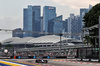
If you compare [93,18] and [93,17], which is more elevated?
[93,17]

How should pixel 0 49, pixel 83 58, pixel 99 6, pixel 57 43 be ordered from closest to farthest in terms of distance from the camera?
pixel 83 58 → pixel 0 49 → pixel 99 6 → pixel 57 43

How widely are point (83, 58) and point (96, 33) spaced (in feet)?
40.3

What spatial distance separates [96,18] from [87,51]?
15.8 metres

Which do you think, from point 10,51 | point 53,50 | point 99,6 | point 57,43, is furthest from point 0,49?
point 57,43

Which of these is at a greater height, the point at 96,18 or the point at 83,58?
the point at 96,18

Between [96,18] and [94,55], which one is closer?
[94,55]

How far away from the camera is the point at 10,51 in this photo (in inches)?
2382

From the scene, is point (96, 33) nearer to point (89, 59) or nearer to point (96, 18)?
point (96, 18)

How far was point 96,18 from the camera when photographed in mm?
58844

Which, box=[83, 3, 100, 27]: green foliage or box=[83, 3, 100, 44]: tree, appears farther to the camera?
box=[83, 3, 100, 27]: green foliage

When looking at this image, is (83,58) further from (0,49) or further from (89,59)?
(0,49)

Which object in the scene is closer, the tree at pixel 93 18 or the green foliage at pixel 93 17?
the tree at pixel 93 18

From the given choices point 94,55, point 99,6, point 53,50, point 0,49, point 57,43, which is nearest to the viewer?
point 94,55

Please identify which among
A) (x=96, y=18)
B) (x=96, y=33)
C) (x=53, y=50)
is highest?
(x=96, y=18)
